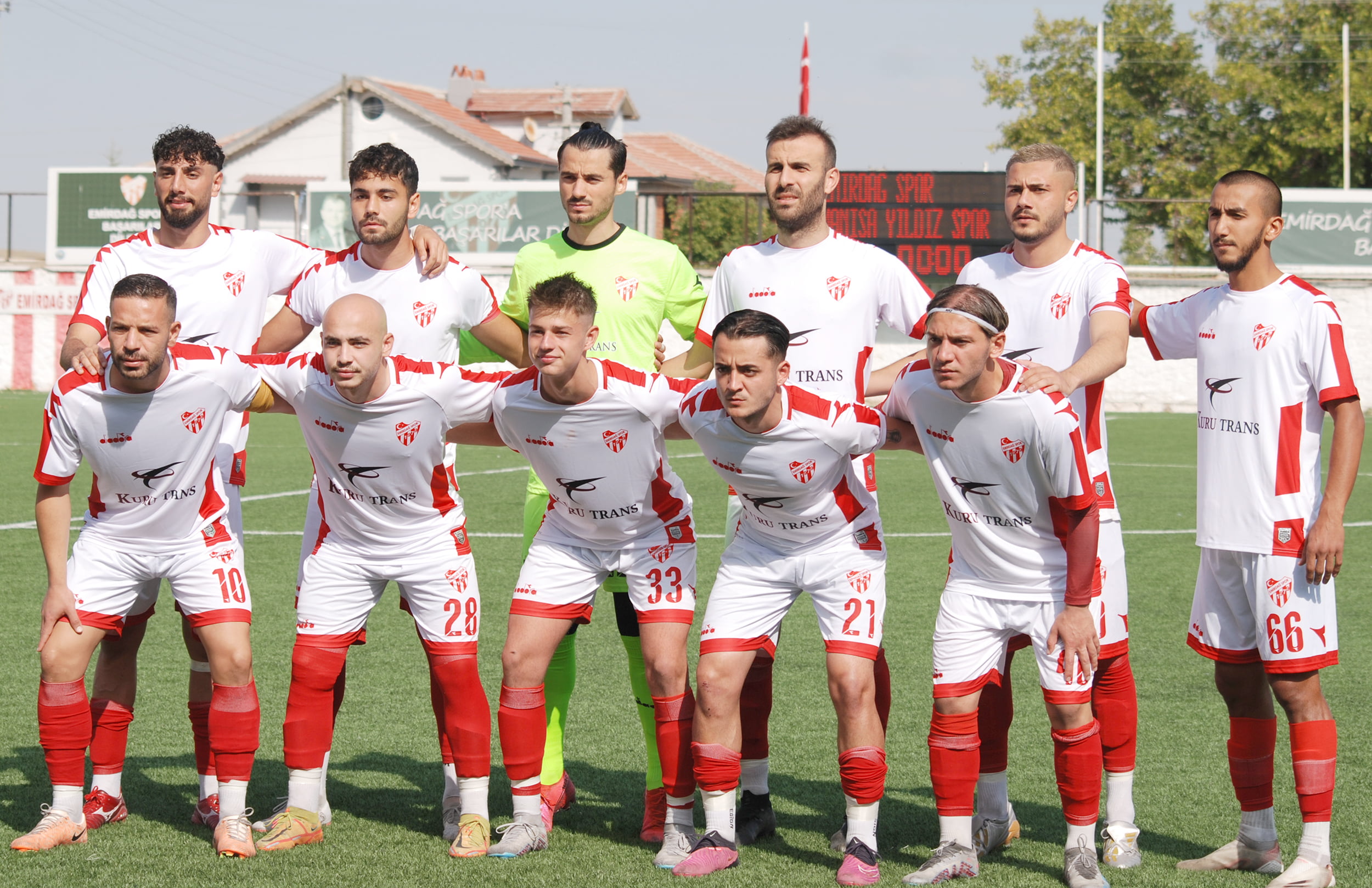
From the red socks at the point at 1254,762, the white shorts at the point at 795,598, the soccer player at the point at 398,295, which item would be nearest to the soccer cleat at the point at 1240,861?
the red socks at the point at 1254,762

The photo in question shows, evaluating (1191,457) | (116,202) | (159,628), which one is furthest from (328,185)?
(159,628)

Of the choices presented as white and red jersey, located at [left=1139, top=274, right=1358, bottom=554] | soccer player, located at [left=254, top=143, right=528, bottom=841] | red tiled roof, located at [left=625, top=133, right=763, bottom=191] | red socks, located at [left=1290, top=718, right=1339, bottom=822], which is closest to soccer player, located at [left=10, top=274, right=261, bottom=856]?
soccer player, located at [left=254, top=143, right=528, bottom=841]

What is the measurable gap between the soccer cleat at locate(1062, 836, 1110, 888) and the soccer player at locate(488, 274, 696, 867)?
1.30 metres

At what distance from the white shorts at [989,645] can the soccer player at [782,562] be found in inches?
9.7

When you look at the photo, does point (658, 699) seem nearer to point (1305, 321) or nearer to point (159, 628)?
point (1305, 321)

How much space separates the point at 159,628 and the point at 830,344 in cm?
515

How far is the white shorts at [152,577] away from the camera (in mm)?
4891

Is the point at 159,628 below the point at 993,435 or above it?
below

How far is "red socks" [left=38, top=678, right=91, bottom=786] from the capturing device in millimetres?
4832

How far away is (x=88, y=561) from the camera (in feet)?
16.1

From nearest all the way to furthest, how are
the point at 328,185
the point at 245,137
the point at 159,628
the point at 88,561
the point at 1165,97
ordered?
the point at 88,561 → the point at 159,628 → the point at 328,185 → the point at 1165,97 → the point at 245,137

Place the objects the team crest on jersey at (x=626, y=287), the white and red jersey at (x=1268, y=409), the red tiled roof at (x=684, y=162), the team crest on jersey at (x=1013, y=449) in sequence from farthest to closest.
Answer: the red tiled roof at (x=684, y=162), the team crest on jersey at (x=626, y=287), the white and red jersey at (x=1268, y=409), the team crest on jersey at (x=1013, y=449)

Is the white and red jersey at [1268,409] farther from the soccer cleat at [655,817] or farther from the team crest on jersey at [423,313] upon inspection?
the team crest on jersey at [423,313]

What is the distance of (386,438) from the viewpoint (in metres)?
4.89
